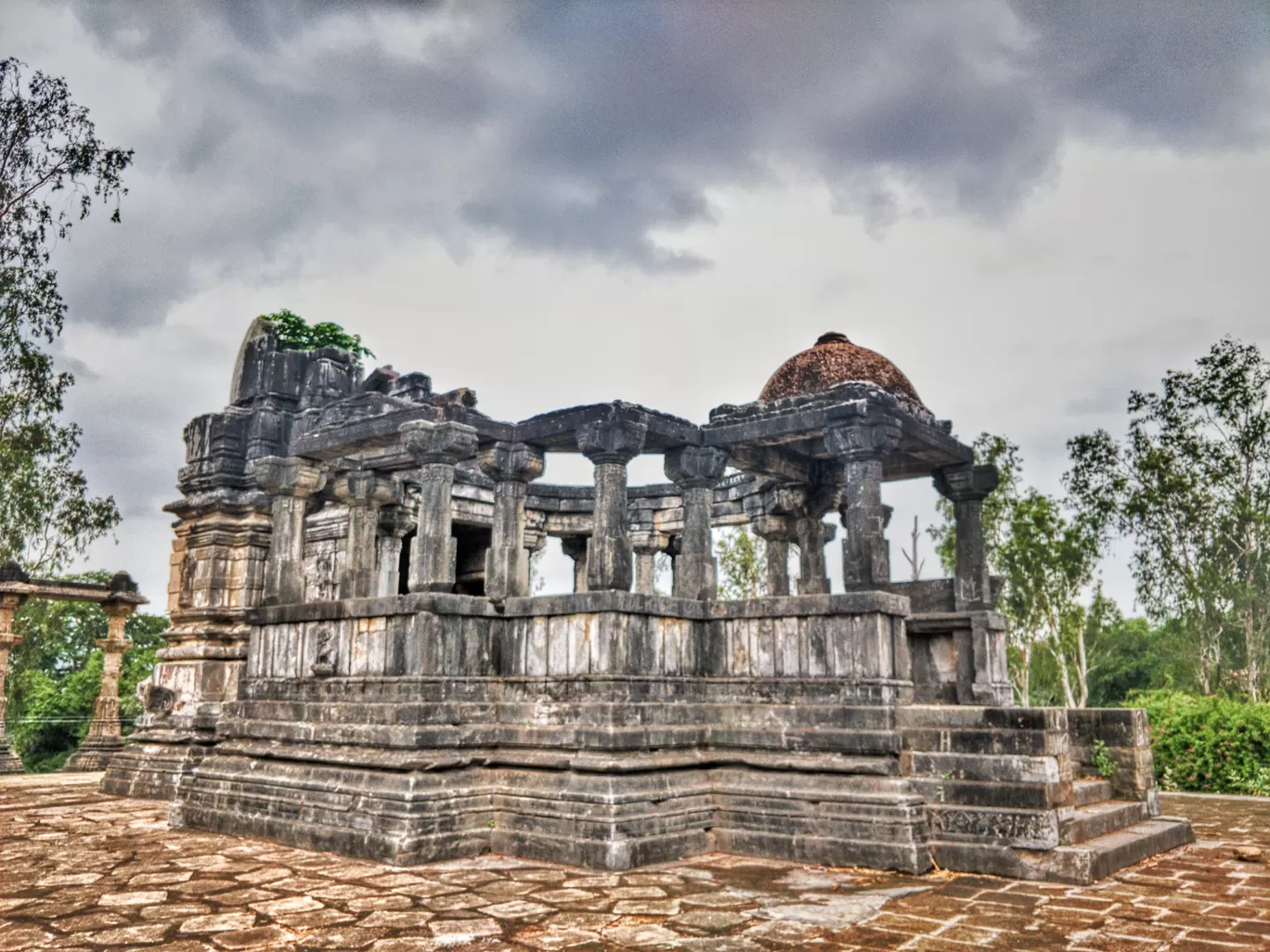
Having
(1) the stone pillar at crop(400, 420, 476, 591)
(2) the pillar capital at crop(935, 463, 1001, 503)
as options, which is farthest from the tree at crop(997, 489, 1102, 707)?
(1) the stone pillar at crop(400, 420, 476, 591)

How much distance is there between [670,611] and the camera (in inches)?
364

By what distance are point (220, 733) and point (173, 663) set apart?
12.9 feet

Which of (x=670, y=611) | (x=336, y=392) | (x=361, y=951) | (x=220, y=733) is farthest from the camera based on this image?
(x=336, y=392)

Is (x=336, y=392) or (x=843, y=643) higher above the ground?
(x=336, y=392)

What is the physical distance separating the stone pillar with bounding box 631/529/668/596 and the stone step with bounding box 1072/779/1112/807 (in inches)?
273

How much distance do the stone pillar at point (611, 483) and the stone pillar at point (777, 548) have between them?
362 cm

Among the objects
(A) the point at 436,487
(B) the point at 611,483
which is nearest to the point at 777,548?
(B) the point at 611,483

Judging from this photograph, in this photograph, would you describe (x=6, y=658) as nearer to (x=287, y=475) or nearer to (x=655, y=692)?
(x=287, y=475)

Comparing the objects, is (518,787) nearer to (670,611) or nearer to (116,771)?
(670,611)

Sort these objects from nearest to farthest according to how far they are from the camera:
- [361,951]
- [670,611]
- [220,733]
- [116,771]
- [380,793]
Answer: [361,951]
[380,793]
[670,611]
[220,733]
[116,771]

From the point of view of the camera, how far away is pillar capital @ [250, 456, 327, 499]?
10766 millimetres

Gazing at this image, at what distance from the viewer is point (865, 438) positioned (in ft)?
30.9

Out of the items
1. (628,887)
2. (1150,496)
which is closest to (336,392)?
(628,887)

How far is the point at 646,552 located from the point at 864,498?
20.7 feet
